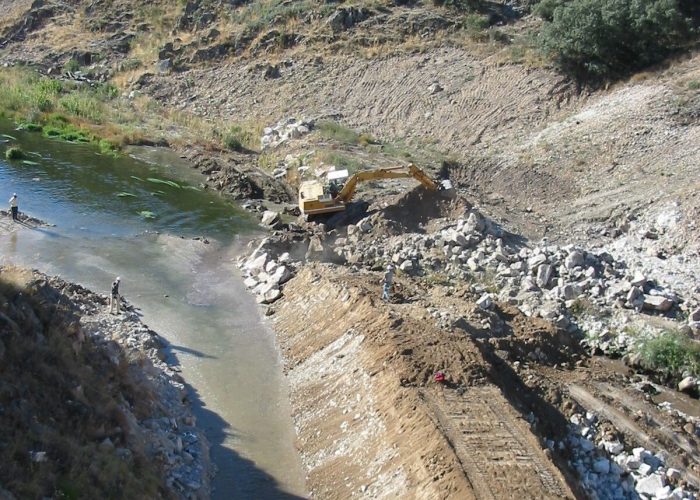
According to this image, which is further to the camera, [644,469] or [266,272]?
[266,272]

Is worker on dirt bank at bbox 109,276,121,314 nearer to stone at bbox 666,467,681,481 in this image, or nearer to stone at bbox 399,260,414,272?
stone at bbox 399,260,414,272

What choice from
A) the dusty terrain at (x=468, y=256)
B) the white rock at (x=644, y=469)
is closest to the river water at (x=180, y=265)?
the dusty terrain at (x=468, y=256)

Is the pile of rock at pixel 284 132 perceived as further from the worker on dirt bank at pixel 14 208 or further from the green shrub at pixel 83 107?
the worker on dirt bank at pixel 14 208

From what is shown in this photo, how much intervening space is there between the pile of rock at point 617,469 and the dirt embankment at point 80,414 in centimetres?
821

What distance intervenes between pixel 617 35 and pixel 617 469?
29.8m

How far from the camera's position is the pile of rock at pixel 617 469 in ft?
55.1

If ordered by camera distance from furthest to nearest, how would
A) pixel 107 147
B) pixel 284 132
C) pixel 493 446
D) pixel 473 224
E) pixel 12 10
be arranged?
1. pixel 12 10
2. pixel 284 132
3. pixel 107 147
4. pixel 473 224
5. pixel 493 446

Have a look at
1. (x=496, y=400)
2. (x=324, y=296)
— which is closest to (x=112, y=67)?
(x=324, y=296)

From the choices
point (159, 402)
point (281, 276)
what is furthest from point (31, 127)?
point (159, 402)

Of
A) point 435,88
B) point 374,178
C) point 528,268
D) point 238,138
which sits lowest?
point 238,138

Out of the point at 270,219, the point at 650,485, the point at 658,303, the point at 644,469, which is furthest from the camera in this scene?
the point at 270,219

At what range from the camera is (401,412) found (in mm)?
17062

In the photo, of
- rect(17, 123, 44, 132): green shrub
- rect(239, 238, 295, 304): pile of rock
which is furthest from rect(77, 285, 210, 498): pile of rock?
rect(17, 123, 44, 132): green shrub

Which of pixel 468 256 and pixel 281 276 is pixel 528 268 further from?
pixel 281 276
